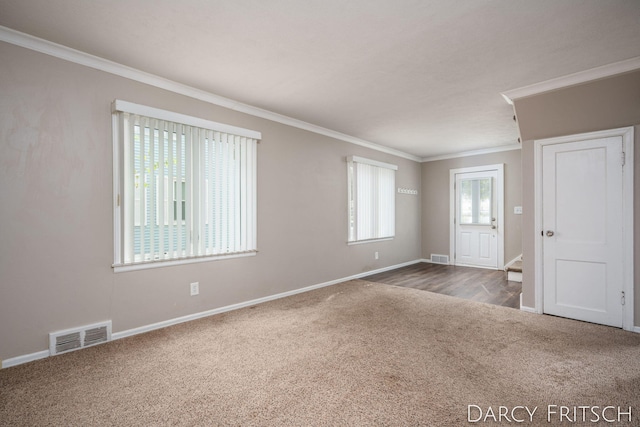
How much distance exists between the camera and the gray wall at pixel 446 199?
584cm

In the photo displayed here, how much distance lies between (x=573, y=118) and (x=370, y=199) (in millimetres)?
3106

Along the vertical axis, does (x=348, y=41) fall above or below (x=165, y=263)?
above

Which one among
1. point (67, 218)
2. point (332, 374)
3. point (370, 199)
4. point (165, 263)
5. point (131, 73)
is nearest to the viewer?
point (332, 374)

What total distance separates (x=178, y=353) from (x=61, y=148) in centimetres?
195

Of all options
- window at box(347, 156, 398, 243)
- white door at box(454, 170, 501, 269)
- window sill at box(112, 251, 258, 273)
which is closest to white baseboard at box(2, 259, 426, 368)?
window sill at box(112, 251, 258, 273)

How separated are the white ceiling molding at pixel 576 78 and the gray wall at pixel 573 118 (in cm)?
5

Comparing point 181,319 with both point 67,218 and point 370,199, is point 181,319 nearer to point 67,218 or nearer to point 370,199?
point 67,218

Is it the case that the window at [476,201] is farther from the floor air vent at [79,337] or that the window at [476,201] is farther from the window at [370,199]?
the floor air vent at [79,337]

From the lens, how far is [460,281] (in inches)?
199

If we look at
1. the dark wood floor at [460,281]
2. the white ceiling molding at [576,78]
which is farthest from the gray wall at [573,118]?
the dark wood floor at [460,281]

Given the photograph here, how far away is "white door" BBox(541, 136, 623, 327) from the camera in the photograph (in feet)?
9.98

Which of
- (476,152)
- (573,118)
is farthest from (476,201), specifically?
(573,118)

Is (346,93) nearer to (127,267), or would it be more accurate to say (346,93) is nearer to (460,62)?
(460,62)

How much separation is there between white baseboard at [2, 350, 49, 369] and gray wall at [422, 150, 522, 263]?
263 inches
